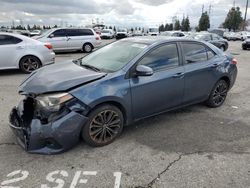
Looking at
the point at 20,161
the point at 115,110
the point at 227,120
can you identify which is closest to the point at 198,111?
the point at 227,120

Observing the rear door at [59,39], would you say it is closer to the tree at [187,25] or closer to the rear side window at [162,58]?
the rear side window at [162,58]

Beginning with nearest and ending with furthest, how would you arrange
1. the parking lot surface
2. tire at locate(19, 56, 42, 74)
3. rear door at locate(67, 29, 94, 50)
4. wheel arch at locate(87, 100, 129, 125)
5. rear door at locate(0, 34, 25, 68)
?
1. the parking lot surface
2. wheel arch at locate(87, 100, 129, 125)
3. rear door at locate(0, 34, 25, 68)
4. tire at locate(19, 56, 42, 74)
5. rear door at locate(67, 29, 94, 50)

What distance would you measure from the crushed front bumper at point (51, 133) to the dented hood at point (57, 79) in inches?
14.7

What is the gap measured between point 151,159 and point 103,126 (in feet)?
2.73

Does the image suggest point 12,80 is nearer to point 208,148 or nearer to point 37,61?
point 37,61

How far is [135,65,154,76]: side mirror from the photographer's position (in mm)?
3951

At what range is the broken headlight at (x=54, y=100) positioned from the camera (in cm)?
348

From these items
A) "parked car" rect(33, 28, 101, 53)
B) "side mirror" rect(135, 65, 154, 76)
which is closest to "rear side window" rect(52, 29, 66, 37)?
"parked car" rect(33, 28, 101, 53)

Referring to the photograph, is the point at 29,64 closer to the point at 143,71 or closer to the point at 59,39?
the point at 143,71

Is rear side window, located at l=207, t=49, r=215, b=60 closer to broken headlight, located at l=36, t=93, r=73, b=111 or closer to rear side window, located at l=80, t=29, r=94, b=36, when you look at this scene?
broken headlight, located at l=36, t=93, r=73, b=111

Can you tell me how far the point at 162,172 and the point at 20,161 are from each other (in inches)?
72.2

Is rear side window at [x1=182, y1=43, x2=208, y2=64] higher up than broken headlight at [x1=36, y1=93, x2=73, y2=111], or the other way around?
rear side window at [x1=182, y1=43, x2=208, y2=64]

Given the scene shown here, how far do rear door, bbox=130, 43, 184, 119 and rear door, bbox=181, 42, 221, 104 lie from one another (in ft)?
0.63

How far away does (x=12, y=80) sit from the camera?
26.9 ft
